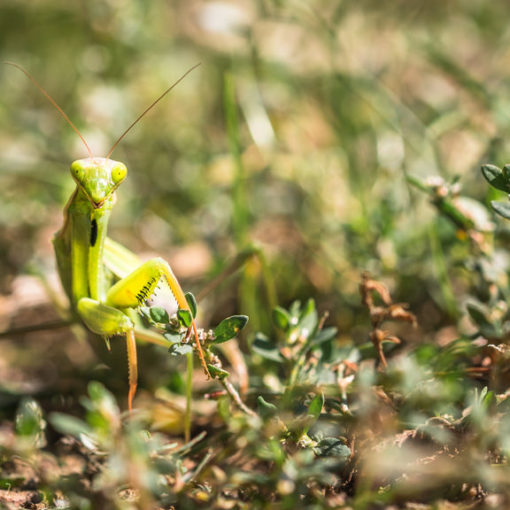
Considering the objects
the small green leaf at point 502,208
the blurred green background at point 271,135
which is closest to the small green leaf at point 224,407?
the blurred green background at point 271,135

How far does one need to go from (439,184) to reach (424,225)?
1.92 ft

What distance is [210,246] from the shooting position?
2.97 meters

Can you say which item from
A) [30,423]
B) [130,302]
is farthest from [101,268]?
[30,423]

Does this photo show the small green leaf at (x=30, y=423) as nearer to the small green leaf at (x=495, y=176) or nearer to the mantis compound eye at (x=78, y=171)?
the mantis compound eye at (x=78, y=171)

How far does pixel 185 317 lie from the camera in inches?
61.9

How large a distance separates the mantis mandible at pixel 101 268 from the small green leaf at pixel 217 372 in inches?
10.6

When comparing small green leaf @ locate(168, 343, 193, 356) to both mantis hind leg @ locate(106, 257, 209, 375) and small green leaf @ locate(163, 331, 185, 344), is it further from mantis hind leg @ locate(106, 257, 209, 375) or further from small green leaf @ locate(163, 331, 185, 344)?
mantis hind leg @ locate(106, 257, 209, 375)

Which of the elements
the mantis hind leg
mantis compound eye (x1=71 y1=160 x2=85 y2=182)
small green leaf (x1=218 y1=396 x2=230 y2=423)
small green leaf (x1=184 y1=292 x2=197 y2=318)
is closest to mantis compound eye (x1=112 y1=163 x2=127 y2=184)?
mantis compound eye (x1=71 y1=160 x2=85 y2=182)

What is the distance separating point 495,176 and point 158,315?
3.45 ft

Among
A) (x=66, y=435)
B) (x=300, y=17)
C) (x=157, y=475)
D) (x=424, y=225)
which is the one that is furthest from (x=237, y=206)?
(x=300, y=17)

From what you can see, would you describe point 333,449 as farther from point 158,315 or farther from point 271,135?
point 271,135

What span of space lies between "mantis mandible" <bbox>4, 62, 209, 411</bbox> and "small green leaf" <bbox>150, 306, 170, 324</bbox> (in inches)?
5.1

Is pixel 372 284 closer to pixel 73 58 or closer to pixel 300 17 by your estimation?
pixel 300 17

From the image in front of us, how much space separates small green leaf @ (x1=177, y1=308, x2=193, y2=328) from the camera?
1562 mm
